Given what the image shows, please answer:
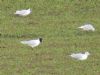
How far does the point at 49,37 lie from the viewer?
1573cm

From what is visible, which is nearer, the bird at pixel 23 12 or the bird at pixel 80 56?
the bird at pixel 80 56

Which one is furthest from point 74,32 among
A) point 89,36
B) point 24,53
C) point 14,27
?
point 24,53

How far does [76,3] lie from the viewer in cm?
2045

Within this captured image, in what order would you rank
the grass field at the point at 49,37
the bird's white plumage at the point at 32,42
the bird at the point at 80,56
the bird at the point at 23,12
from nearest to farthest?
the grass field at the point at 49,37 < the bird at the point at 80,56 < the bird's white plumage at the point at 32,42 < the bird at the point at 23,12

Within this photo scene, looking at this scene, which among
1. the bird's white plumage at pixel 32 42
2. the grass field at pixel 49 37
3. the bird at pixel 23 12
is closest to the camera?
the grass field at pixel 49 37

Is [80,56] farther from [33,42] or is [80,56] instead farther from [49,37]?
[49,37]

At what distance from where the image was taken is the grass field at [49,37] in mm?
12695

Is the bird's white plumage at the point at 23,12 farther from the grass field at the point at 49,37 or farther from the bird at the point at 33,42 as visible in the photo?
the bird at the point at 33,42

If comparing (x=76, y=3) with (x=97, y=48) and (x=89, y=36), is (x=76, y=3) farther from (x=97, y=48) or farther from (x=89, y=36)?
(x=97, y=48)

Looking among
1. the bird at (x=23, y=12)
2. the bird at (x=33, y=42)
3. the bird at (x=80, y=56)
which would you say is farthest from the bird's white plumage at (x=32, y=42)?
the bird at (x=23, y=12)

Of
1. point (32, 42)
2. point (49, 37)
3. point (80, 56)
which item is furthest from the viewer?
point (49, 37)

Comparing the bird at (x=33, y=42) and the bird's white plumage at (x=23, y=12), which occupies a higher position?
the bird at (x=33, y=42)

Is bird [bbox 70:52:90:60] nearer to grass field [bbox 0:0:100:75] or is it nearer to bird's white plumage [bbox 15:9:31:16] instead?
grass field [bbox 0:0:100:75]

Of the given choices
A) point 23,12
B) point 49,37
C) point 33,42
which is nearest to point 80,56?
point 33,42
